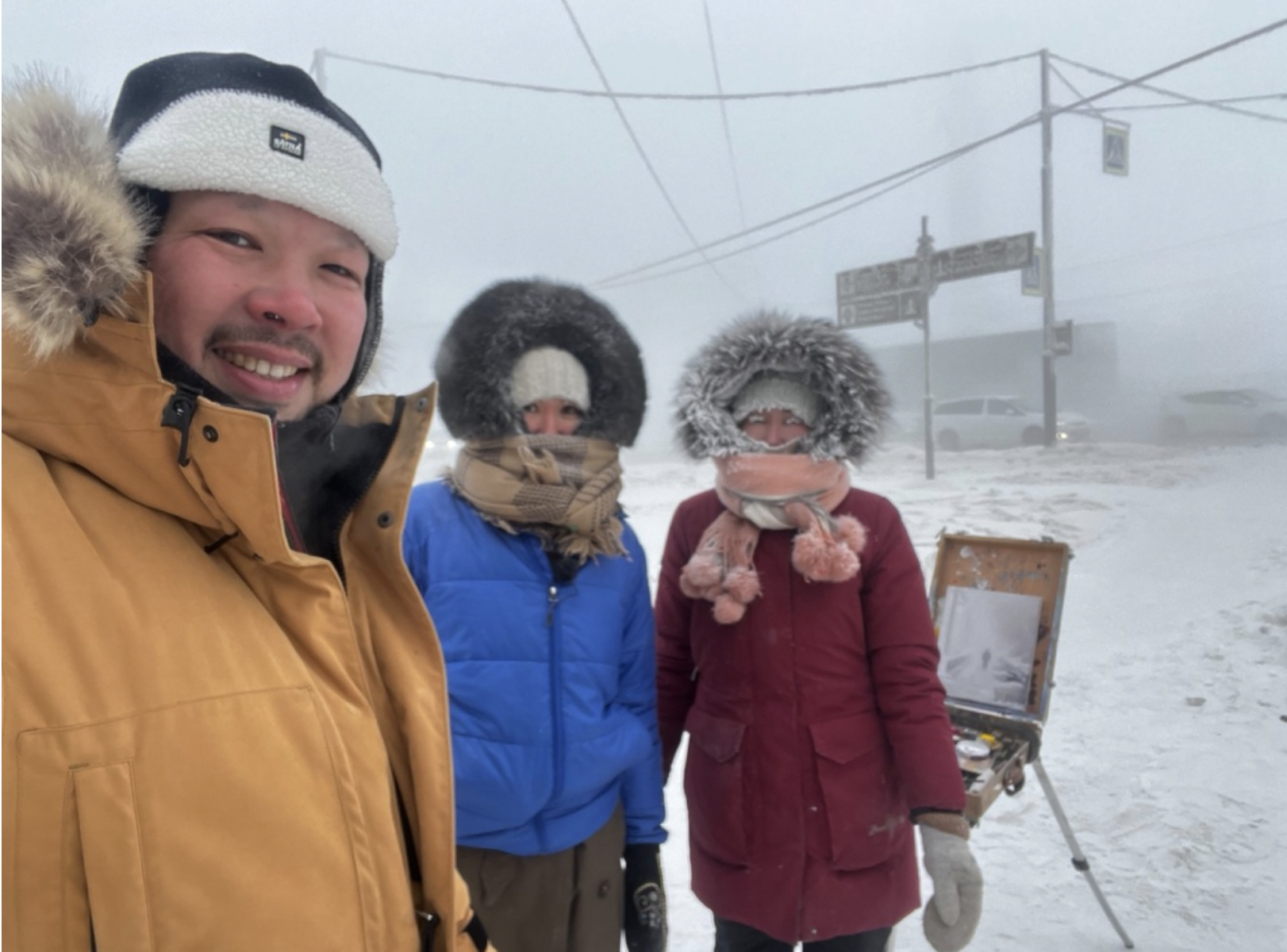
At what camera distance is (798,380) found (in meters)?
1.95

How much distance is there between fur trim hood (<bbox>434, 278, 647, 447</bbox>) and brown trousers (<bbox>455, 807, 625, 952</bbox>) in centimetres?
101

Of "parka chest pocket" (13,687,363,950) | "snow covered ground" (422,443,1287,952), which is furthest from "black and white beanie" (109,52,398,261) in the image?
"snow covered ground" (422,443,1287,952)

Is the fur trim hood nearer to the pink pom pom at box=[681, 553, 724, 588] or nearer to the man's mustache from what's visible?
the pink pom pom at box=[681, 553, 724, 588]

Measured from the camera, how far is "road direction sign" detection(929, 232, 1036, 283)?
8.53m

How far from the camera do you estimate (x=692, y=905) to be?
→ 267 centimetres

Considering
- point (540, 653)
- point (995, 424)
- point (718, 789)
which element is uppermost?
point (540, 653)

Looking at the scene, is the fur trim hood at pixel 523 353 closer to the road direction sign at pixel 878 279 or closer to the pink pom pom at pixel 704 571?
the pink pom pom at pixel 704 571

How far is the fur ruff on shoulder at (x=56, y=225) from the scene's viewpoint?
672 mm

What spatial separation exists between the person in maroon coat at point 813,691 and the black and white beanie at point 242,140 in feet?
3.74

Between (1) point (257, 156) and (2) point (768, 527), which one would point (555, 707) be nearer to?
(2) point (768, 527)

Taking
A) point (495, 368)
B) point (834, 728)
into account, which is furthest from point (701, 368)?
point (834, 728)

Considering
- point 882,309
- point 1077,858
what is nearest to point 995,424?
point 882,309

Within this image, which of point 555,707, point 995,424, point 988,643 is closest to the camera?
point 555,707

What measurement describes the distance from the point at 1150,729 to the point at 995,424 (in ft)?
33.7
